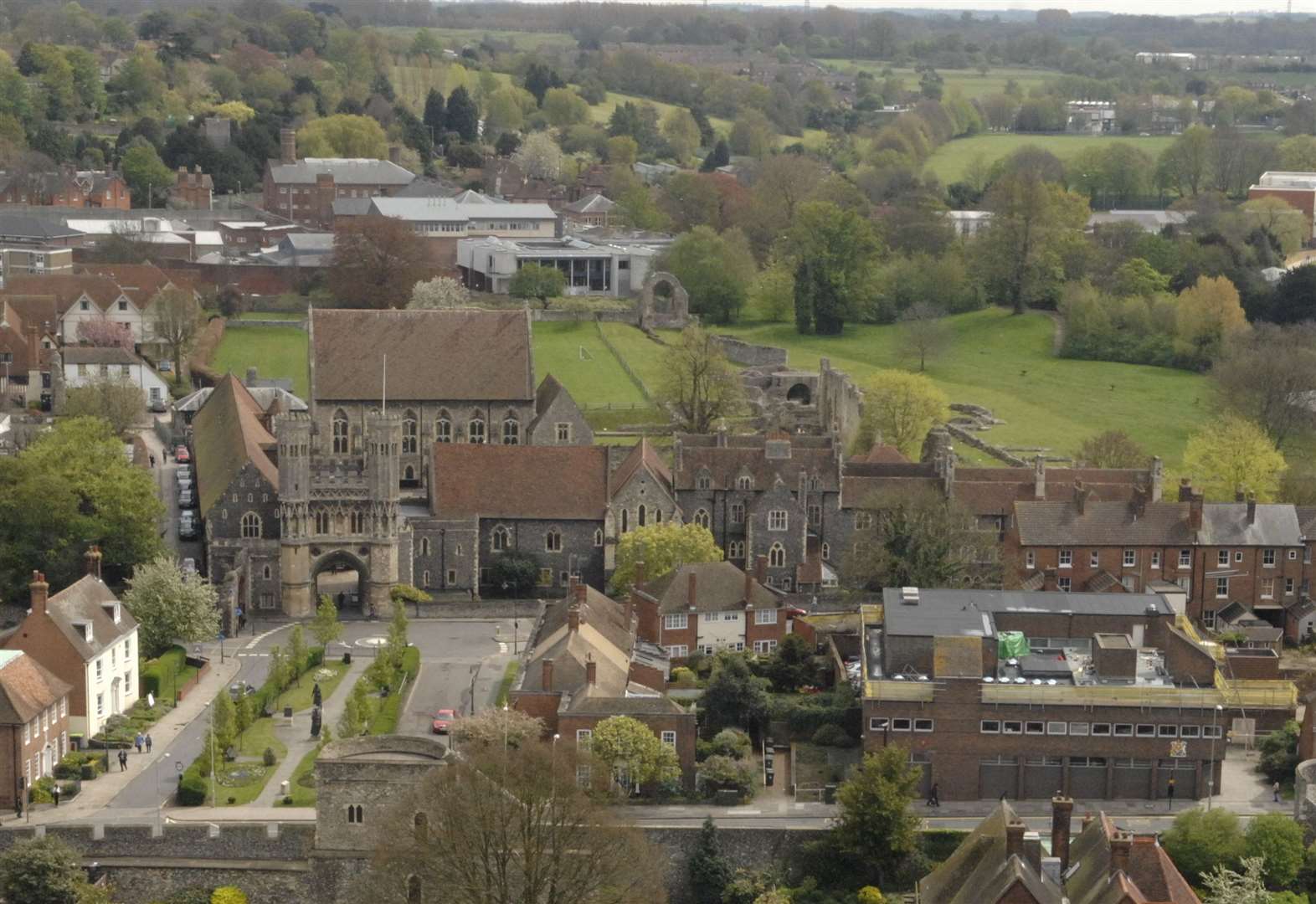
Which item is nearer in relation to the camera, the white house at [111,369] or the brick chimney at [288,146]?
the white house at [111,369]

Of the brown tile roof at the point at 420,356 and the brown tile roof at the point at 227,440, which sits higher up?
the brown tile roof at the point at 420,356

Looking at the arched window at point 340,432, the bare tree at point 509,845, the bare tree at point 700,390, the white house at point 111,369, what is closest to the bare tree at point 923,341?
the bare tree at point 700,390

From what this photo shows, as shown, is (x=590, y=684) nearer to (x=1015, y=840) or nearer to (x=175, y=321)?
(x=1015, y=840)

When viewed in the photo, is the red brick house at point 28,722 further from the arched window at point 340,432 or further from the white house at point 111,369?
the white house at point 111,369

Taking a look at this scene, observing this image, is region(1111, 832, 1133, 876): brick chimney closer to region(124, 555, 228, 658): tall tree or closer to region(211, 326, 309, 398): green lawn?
region(124, 555, 228, 658): tall tree

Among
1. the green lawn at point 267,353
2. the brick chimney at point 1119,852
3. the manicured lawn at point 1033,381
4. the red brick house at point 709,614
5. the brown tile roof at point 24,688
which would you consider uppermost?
the brick chimney at point 1119,852

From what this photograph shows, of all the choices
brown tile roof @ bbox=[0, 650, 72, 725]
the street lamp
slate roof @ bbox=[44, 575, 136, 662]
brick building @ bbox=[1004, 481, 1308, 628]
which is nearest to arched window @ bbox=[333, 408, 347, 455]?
slate roof @ bbox=[44, 575, 136, 662]

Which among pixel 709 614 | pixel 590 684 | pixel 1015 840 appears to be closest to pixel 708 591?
pixel 709 614
